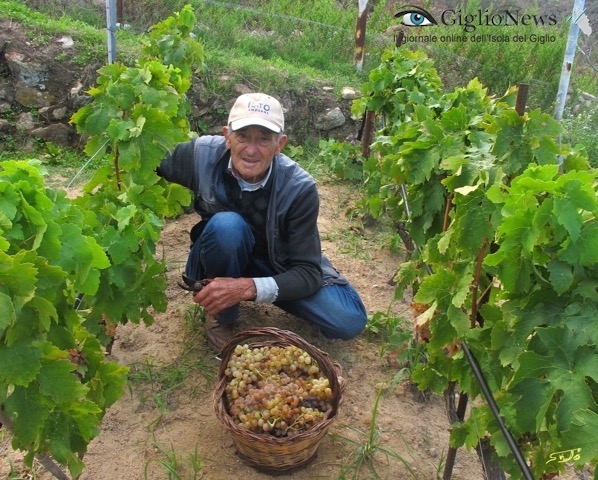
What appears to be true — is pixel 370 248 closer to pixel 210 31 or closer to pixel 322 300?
pixel 322 300

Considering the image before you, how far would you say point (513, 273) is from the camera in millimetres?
1589

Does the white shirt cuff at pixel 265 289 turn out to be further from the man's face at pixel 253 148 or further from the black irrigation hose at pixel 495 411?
the black irrigation hose at pixel 495 411

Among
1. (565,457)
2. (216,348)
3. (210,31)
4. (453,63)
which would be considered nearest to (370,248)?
(216,348)

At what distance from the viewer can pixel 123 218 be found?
7.08ft

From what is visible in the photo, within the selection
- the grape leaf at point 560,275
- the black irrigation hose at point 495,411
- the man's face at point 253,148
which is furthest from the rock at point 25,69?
the grape leaf at point 560,275

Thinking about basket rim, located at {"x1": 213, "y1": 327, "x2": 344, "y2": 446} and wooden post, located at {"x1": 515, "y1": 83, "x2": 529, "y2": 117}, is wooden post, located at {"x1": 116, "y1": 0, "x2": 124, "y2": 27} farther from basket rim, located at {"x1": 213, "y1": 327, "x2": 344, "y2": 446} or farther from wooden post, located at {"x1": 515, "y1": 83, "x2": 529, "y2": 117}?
wooden post, located at {"x1": 515, "y1": 83, "x2": 529, "y2": 117}

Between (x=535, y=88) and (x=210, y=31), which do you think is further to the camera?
(x=535, y=88)

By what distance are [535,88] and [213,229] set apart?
23.1ft

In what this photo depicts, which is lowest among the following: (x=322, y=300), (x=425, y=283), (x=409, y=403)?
(x=409, y=403)

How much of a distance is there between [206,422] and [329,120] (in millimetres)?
4609

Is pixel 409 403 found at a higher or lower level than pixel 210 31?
lower

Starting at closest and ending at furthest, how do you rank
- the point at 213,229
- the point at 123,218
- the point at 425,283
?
the point at 425,283
the point at 123,218
the point at 213,229

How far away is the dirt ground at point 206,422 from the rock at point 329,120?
3.50 meters

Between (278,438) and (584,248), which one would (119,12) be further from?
A: (584,248)
